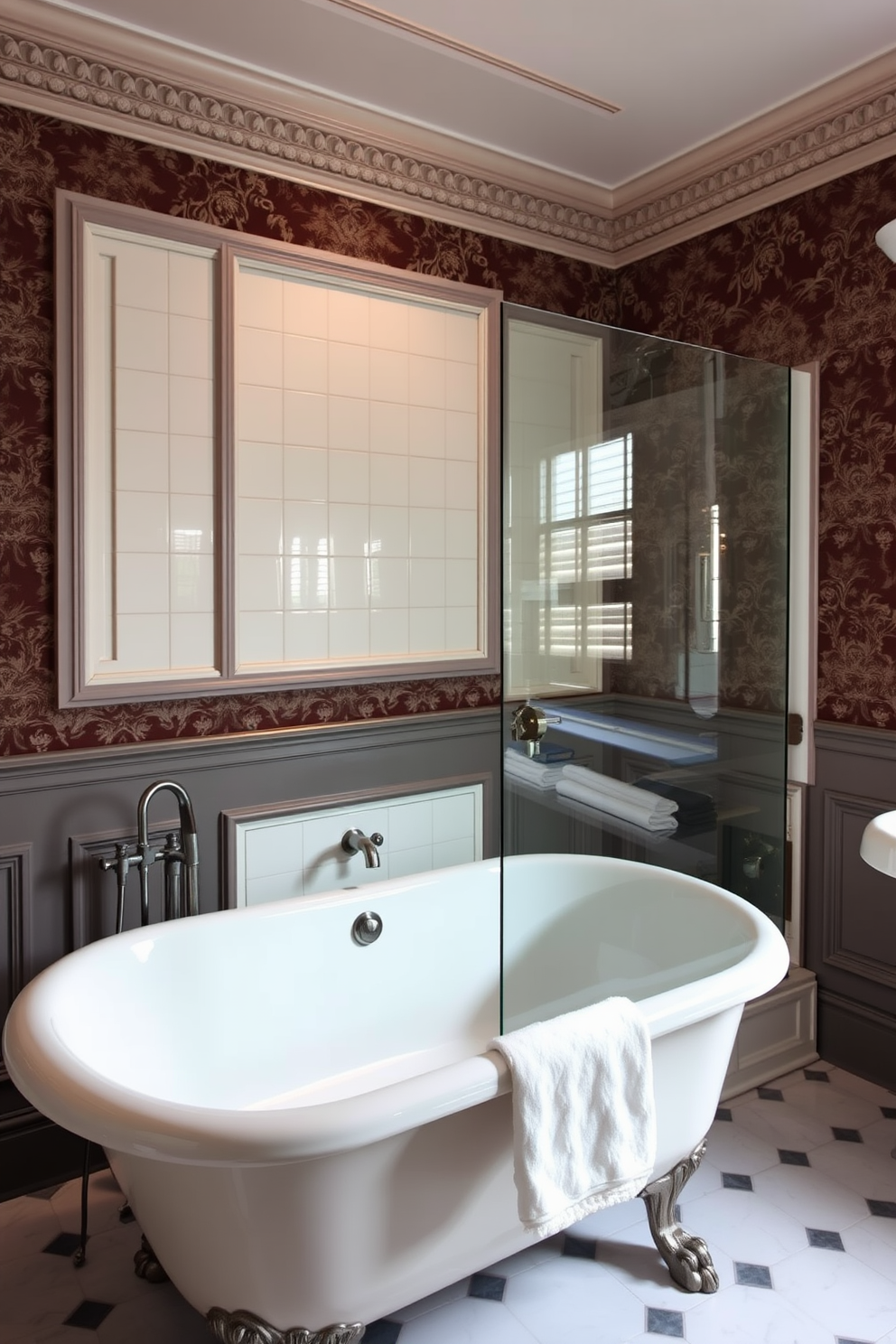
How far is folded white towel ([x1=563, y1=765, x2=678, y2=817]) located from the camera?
1.84 metres

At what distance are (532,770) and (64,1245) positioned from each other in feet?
4.75

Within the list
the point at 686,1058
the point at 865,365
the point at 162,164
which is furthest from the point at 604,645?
the point at 162,164

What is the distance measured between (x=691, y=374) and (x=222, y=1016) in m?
1.73

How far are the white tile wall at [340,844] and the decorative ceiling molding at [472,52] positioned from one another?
6.28 feet

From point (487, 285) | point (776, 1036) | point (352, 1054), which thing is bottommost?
point (776, 1036)

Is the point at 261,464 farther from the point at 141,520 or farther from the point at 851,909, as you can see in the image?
the point at 851,909

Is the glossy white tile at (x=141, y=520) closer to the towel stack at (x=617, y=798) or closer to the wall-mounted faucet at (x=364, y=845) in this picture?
the wall-mounted faucet at (x=364, y=845)

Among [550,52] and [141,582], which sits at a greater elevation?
[550,52]

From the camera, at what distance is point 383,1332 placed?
5.82ft

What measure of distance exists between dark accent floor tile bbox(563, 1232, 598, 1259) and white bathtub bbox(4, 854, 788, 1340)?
0.24 metres

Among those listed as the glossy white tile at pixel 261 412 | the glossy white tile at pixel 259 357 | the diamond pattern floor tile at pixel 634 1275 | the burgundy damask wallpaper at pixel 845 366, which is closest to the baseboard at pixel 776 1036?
the diamond pattern floor tile at pixel 634 1275

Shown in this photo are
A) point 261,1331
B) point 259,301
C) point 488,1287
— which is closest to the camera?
point 261,1331

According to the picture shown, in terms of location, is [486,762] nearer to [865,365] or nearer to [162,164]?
[865,365]

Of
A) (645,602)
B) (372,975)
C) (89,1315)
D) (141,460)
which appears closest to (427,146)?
(141,460)
